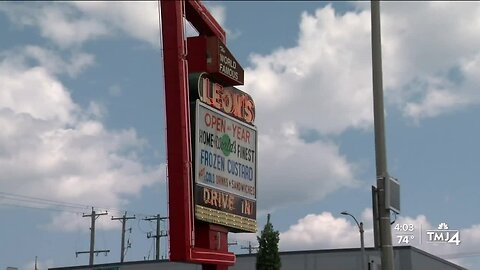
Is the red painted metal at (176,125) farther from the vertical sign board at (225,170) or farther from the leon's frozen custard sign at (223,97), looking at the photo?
the leon's frozen custard sign at (223,97)

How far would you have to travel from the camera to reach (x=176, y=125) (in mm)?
21312

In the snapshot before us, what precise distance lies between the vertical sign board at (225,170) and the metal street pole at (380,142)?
982 cm

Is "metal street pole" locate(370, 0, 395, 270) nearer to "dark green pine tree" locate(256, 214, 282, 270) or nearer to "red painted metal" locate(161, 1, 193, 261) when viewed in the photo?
"red painted metal" locate(161, 1, 193, 261)

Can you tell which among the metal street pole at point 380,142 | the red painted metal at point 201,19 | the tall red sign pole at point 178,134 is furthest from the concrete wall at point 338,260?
the metal street pole at point 380,142

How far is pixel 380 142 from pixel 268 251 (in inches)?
1010

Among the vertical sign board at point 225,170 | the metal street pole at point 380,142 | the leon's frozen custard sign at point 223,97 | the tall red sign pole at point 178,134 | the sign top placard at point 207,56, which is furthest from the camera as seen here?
the sign top placard at point 207,56

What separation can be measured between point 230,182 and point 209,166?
178 centimetres

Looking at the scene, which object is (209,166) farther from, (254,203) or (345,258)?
(345,258)

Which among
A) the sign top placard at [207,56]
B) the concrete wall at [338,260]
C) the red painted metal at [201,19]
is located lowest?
the concrete wall at [338,260]

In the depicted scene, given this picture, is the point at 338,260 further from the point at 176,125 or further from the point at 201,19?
the point at 176,125

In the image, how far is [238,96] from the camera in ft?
84.3

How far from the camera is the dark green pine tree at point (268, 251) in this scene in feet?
124

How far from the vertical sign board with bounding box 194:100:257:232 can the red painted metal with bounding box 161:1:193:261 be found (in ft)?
2.99

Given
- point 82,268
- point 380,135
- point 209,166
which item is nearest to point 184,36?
point 209,166
